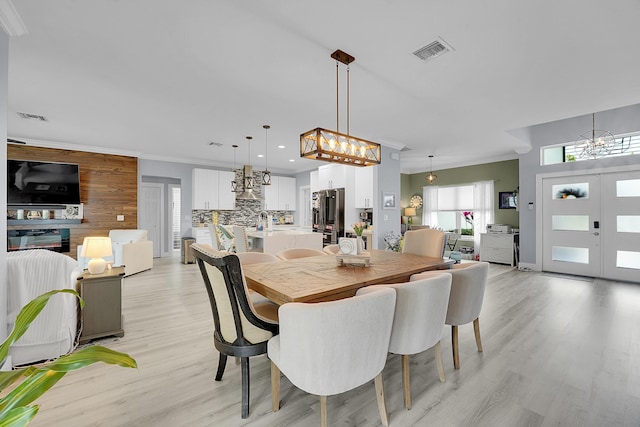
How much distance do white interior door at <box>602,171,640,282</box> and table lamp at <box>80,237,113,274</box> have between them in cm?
737

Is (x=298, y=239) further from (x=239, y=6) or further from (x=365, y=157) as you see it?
(x=239, y=6)

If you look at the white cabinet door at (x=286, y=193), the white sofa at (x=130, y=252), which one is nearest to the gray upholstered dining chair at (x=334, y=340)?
the white sofa at (x=130, y=252)

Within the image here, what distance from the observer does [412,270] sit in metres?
2.23

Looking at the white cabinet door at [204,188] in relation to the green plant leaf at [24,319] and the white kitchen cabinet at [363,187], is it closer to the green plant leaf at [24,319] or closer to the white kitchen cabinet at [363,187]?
the white kitchen cabinet at [363,187]

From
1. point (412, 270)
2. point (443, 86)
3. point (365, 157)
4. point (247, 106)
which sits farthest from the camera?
point (247, 106)

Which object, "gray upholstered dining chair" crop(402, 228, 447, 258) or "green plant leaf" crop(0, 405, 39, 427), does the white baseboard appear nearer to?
"gray upholstered dining chair" crop(402, 228, 447, 258)

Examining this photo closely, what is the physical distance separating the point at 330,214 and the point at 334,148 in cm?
376

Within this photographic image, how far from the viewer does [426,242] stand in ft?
10.0

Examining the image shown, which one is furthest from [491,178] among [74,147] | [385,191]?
[74,147]

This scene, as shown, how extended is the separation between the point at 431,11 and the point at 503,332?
2.93 meters

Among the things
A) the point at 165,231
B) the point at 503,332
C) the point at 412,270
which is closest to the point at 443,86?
the point at 412,270

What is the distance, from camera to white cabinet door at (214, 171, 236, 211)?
24.3 ft

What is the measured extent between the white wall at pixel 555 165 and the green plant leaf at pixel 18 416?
7139mm

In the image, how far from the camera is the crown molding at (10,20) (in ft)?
6.09
